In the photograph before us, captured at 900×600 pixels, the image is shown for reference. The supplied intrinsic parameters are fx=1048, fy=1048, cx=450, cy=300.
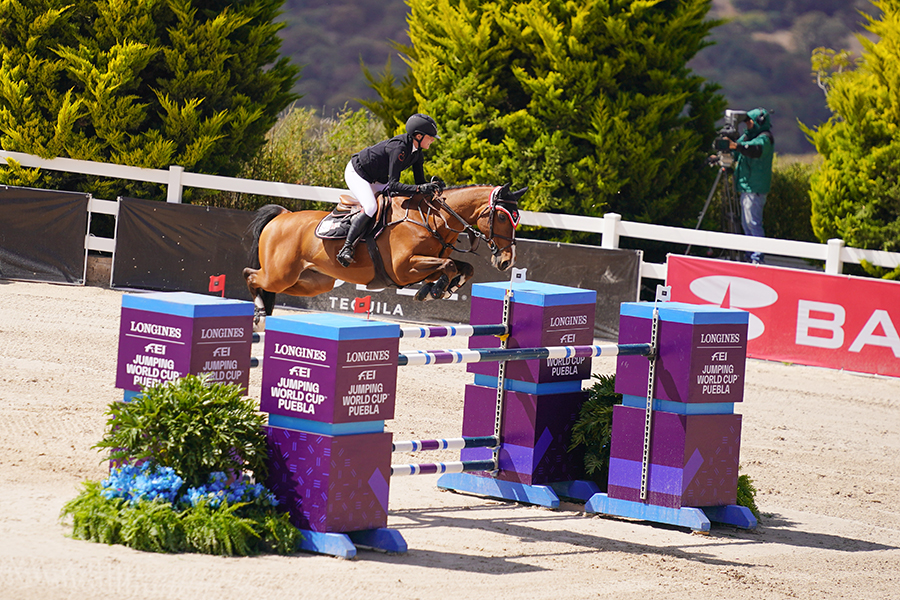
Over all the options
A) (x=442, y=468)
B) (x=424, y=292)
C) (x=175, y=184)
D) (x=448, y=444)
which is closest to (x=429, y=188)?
(x=424, y=292)

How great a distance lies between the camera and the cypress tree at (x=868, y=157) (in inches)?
538

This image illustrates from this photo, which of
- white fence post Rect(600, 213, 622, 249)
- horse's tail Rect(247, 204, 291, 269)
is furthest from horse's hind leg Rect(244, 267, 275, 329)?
white fence post Rect(600, 213, 622, 249)

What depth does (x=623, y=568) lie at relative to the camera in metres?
5.45

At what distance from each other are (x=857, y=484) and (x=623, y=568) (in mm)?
3276

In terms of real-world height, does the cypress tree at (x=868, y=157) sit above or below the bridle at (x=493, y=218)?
above

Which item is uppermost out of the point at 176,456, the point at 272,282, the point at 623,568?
the point at 272,282

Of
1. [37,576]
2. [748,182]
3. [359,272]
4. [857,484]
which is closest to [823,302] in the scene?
[748,182]

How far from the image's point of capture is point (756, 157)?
14109 millimetres

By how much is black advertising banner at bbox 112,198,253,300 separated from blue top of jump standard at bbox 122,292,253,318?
28.5 ft

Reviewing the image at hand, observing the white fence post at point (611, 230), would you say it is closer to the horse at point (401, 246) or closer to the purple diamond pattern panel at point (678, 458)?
the horse at point (401, 246)

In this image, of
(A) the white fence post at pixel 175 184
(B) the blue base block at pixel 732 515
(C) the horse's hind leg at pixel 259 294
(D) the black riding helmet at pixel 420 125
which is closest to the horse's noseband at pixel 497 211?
(D) the black riding helmet at pixel 420 125

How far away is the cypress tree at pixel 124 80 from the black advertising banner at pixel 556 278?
13.8ft

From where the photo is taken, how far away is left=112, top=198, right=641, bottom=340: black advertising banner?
13500 mm

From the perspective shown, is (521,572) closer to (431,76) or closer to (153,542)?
(153,542)
